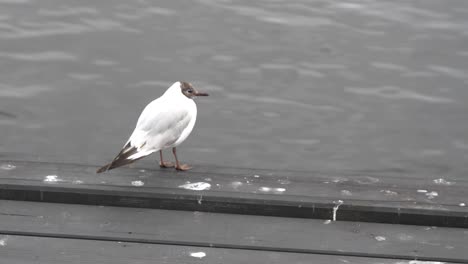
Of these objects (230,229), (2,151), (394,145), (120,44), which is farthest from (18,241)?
(120,44)

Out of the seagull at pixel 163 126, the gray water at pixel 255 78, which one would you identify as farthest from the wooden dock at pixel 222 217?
the gray water at pixel 255 78

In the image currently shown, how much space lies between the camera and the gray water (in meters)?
6.22

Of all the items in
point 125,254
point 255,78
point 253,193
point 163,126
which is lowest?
point 125,254

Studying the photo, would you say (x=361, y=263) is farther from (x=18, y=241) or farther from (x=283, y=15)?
(x=283, y=15)

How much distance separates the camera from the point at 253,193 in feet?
10.3

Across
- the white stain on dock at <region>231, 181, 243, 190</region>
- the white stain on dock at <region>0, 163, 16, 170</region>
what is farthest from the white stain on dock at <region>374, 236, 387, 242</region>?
the white stain on dock at <region>0, 163, 16, 170</region>

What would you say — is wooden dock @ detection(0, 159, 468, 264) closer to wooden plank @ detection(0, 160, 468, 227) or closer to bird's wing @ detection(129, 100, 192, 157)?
wooden plank @ detection(0, 160, 468, 227)

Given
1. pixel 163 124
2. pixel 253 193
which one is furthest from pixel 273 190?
pixel 163 124

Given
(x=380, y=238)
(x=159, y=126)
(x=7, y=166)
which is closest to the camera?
(x=380, y=238)

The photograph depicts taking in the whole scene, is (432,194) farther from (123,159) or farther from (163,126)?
(163,126)

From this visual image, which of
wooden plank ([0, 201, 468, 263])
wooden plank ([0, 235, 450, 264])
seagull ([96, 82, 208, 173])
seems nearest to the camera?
wooden plank ([0, 235, 450, 264])

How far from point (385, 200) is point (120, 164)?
42.0 inches

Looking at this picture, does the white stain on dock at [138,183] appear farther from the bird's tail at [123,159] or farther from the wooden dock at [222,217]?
the bird's tail at [123,159]

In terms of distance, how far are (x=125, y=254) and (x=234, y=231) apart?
0.40 m
